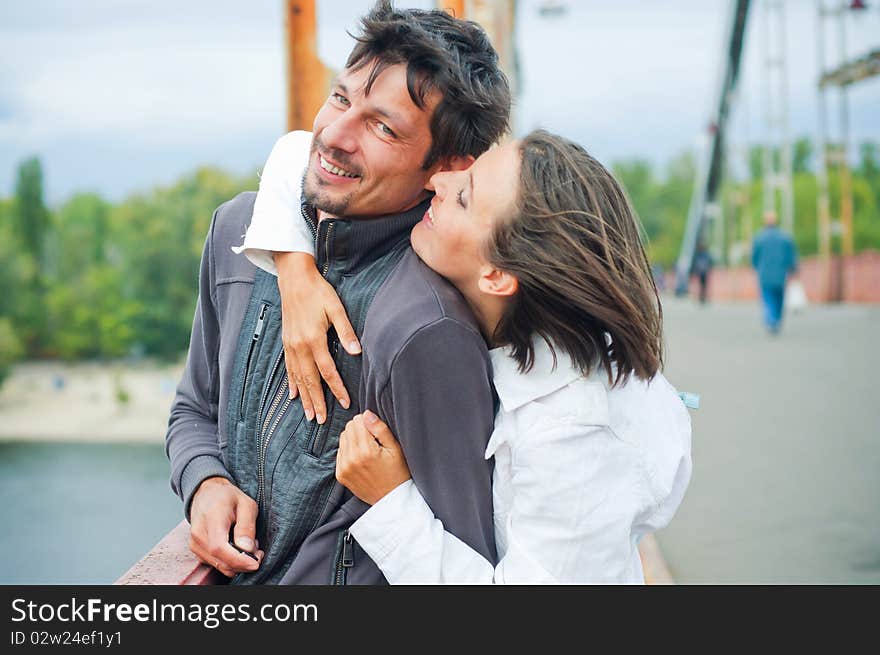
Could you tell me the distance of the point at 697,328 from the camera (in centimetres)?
1453

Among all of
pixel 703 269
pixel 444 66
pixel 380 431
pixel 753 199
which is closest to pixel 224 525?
pixel 380 431

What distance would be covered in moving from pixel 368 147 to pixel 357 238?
151mm

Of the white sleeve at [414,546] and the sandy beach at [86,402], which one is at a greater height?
the white sleeve at [414,546]

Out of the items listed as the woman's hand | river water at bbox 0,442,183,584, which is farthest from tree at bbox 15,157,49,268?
the woman's hand

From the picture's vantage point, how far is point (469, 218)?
1.46 m

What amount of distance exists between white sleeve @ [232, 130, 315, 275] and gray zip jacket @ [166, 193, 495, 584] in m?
0.03

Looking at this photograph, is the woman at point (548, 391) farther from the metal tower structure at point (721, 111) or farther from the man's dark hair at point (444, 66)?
the metal tower structure at point (721, 111)

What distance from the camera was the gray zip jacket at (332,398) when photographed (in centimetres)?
134

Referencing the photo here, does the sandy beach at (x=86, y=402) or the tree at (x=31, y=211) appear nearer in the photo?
the sandy beach at (x=86, y=402)

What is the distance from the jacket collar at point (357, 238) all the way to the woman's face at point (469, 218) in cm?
8

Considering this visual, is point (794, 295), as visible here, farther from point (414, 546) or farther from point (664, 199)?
point (664, 199)

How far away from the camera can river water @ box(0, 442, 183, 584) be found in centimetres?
3116

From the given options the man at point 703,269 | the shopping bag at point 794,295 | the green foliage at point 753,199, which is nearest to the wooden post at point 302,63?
the shopping bag at point 794,295
